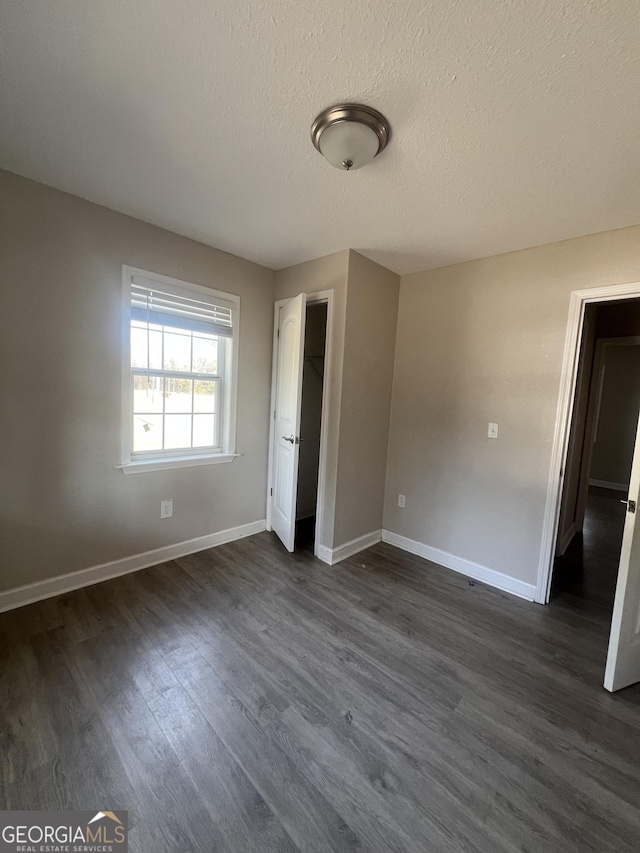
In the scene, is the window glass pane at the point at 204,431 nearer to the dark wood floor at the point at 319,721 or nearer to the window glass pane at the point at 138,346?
the window glass pane at the point at 138,346

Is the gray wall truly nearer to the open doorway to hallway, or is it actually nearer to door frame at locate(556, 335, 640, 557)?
the open doorway to hallway

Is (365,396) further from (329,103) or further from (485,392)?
(329,103)

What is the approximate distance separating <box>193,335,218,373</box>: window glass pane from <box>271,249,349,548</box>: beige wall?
921mm

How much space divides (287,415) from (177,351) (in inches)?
40.5

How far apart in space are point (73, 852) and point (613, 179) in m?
3.34

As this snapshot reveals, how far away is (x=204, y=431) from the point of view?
2975 millimetres

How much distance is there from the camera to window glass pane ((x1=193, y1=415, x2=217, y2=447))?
115 inches

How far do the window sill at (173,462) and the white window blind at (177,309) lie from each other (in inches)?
41.3

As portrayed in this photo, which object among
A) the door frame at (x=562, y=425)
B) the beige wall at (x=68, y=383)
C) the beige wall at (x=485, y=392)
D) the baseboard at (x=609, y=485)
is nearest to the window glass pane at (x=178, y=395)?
the beige wall at (x=68, y=383)

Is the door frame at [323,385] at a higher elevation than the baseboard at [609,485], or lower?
higher

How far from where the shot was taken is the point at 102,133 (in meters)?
1.54

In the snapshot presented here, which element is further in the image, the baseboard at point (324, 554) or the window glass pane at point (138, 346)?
the baseboard at point (324, 554)

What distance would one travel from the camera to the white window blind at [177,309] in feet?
7.91

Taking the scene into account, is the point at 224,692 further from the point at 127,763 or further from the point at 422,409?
the point at 422,409
